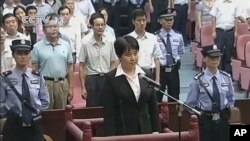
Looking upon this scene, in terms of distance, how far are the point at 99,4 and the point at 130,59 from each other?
7.69m

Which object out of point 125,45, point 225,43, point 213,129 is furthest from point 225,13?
point 125,45

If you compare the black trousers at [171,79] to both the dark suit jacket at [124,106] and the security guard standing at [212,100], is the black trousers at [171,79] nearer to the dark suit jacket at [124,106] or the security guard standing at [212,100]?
the security guard standing at [212,100]

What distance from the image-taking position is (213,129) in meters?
6.70

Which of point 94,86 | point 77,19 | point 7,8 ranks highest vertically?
point 7,8

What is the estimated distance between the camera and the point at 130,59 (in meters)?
5.29

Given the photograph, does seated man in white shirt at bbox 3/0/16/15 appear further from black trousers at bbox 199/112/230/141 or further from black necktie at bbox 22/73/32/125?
black trousers at bbox 199/112/230/141

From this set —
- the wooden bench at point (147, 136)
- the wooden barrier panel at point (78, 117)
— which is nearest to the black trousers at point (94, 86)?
the wooden barrier panel at point (78, 117)

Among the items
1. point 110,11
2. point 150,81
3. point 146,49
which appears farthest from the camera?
point 110,11

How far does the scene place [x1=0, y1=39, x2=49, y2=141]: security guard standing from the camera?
6.01m

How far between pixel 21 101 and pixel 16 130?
0.93 ft

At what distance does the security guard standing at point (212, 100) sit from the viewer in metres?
6.70

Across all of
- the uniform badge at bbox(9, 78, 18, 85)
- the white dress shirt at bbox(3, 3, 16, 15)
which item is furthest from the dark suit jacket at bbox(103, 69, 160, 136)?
the white dress shirt at bbox(3, 3, 16, 15)

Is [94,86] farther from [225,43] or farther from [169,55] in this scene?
[225,43]

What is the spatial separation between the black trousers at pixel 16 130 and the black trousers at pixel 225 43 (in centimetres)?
596
